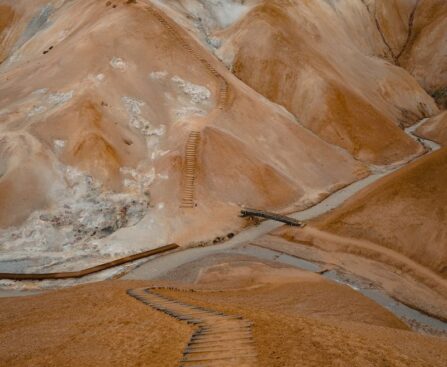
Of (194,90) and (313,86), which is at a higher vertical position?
(194,90)

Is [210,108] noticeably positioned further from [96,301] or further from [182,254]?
[96,301]

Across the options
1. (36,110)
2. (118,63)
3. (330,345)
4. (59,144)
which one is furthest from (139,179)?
(330,345)

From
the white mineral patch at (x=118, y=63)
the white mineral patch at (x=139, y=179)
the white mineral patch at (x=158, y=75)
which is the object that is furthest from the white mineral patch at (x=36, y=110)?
the white mineral patch at (x=158, y=75)

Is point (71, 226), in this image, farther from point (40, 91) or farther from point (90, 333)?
point (90, 333)

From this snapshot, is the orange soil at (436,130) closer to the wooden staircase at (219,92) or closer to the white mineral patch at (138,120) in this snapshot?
the wooden staircase at (219,92)

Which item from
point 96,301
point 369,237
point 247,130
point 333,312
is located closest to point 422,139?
point 247,130

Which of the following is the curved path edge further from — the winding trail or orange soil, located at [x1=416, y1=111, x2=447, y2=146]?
orange soil, located at [x1=416, y1=111, x2=447, y2=146]
